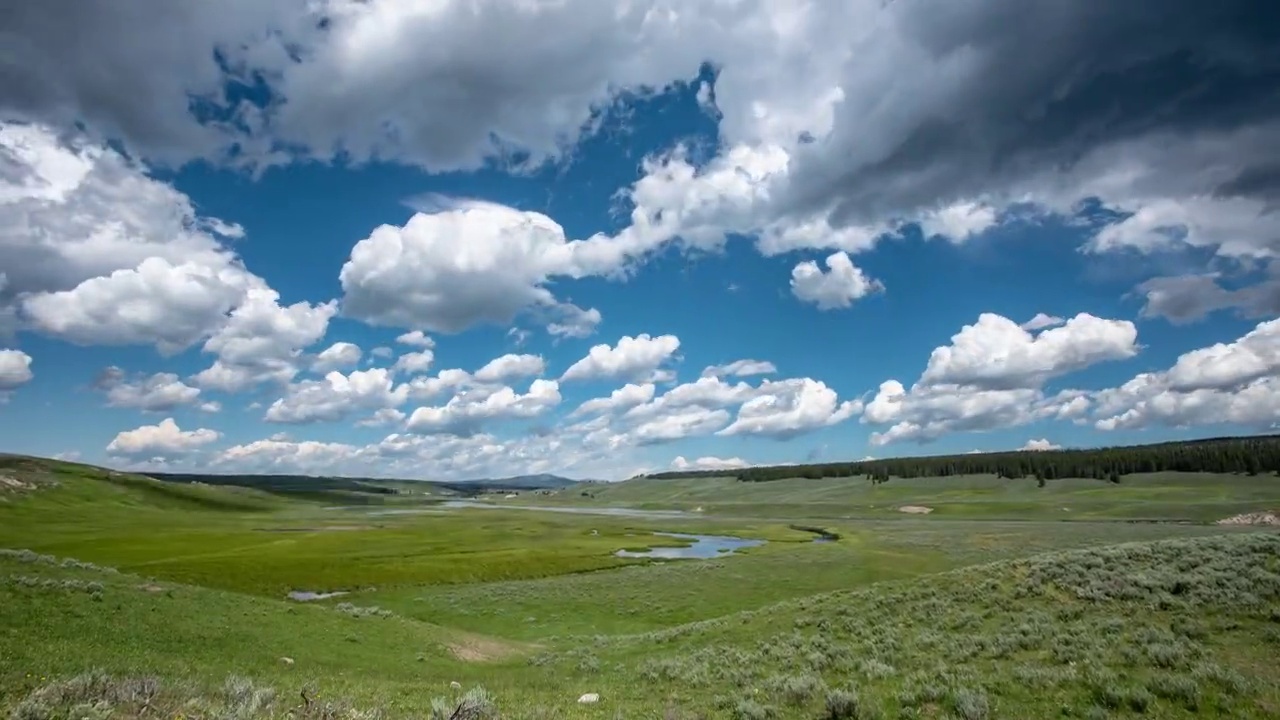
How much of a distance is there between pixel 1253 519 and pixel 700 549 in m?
77.8

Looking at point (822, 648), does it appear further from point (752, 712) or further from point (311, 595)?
point (311, 595)

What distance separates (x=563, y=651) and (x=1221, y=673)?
76.2 feet

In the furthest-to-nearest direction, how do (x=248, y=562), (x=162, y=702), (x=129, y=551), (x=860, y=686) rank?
(x=129, y=551), (x=248, y=562), (x=860, y=686), (x=162, y=702)

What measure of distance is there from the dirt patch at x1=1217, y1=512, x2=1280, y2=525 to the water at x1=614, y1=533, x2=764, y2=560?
65.5 metres

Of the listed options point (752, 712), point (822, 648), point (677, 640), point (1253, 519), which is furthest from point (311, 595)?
point (1253, 519)

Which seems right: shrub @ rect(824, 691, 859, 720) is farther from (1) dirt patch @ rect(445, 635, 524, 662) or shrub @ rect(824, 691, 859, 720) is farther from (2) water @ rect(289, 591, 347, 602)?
(2) water @ rect(289, 591, 347, 602)

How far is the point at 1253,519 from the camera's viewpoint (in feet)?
290

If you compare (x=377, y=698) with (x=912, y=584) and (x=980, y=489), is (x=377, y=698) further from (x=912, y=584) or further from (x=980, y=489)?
(x=980, y=489)

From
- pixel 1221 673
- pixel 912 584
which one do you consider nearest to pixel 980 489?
pixel 912 584

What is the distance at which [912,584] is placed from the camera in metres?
26.7

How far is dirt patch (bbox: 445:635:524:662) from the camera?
88.5ft

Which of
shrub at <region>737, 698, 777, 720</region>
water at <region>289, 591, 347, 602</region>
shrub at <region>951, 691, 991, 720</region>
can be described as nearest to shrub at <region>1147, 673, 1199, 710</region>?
shrub at <region>951, 691, 991, 720</region>

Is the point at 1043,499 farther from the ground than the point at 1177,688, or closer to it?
closer to it

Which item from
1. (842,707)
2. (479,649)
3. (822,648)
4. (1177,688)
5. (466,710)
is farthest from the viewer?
(479,649)
